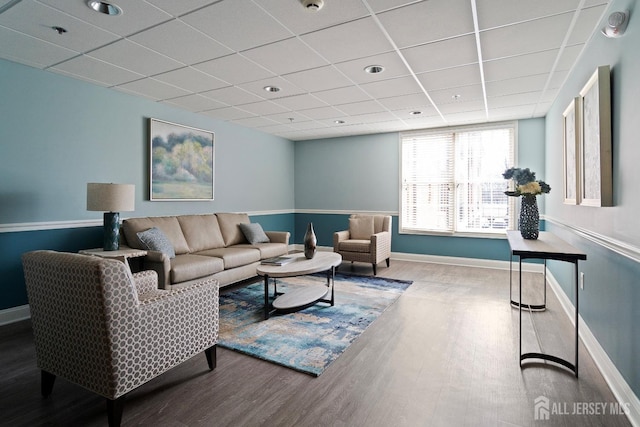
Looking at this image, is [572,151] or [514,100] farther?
[514,100]

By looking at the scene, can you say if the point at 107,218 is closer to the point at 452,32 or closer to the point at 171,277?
the point at 171,277

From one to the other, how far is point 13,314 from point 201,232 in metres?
1.99

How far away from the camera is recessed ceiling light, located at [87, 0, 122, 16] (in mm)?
2121

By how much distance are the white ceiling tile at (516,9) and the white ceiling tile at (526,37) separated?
87 mm

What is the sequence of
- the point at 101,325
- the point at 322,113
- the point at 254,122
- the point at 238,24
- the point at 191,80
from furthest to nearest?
the point at 254,122 < the point at 322,113 < the point at 191,80 < the point at 238,24 < the point at 101,325

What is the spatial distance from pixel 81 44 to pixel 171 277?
2186 mm

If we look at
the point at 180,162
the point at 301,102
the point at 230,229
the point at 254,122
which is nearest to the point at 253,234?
the point at 230,229

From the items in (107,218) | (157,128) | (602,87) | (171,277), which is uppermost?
(157,128)

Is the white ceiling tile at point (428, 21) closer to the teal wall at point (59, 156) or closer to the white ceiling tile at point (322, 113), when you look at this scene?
the white ceiling tile at point (322, 113)

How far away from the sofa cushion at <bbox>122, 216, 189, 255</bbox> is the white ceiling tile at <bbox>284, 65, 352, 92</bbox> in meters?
2.29

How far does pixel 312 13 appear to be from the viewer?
2.23 metres

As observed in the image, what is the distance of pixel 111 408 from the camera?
1607mm

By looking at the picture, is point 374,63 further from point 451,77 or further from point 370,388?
point 370,388

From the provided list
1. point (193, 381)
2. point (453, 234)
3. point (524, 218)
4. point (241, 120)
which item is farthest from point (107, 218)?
point (453, 234)
